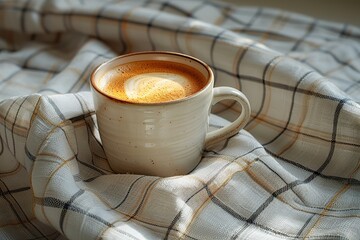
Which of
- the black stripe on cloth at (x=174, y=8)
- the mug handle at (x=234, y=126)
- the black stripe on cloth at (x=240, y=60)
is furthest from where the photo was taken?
the black stripe on cloth at (x=174, y=8)

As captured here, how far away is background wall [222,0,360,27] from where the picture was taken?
0.99 metres

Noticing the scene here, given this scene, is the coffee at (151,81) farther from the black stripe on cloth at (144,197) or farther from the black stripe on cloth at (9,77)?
the black stripe on cloth at (9,77)

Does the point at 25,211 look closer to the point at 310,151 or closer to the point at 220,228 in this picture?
the point at 220,228

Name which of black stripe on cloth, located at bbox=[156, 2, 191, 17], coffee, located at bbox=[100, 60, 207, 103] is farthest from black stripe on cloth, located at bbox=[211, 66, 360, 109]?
black stripe on cloth, located at bbox=[156, 2, 191, 17]

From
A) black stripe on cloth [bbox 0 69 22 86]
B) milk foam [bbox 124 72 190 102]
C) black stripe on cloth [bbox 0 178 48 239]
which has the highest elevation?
milk foam [bbox 124 72 190 102]

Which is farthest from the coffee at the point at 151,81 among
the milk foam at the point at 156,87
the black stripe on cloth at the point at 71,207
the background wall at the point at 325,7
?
the background wall at the point at 325,7

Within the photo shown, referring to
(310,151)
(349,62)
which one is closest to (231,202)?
(310,151)

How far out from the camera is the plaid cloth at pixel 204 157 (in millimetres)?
508

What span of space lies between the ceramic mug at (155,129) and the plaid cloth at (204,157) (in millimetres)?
19

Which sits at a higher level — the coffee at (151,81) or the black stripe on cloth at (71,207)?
the coffee at (151,81)

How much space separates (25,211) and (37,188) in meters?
0.07

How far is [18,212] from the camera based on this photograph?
23.2 inches

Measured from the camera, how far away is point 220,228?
0.50 meters

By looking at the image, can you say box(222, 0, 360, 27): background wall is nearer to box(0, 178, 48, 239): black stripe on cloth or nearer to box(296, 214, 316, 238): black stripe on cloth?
box(296, 214, 316, 238): black stripe on cloth
